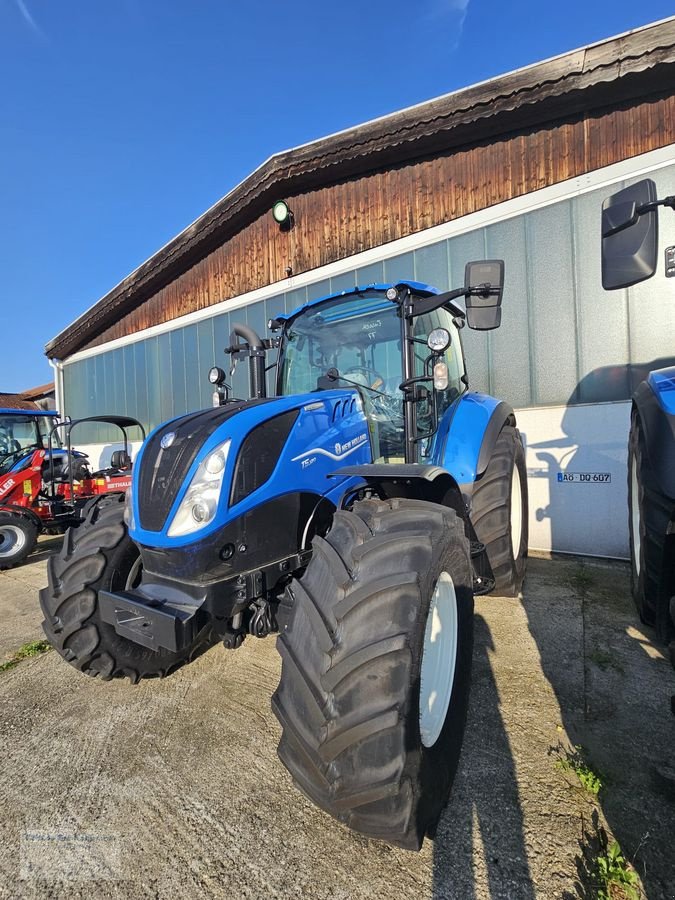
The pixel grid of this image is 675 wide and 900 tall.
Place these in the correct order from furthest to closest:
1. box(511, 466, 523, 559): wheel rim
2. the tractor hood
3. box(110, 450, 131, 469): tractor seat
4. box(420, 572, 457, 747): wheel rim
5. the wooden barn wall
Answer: box(110, 450, 131, 469): tractor seat
the wooden barn wall
box(511, 466, 523, 559): wheel rim
the tractor hood
box(420, 572, 457, 747): wheel rim

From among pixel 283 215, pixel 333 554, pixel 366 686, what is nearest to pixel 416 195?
pixel 283 215

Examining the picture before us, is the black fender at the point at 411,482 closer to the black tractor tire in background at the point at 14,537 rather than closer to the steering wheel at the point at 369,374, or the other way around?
the steering wheel at the point at 369,374

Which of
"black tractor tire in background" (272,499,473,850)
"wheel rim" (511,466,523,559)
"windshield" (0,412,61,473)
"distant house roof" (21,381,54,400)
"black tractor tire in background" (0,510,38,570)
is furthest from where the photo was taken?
"distant house roof" (21,381,54,400)

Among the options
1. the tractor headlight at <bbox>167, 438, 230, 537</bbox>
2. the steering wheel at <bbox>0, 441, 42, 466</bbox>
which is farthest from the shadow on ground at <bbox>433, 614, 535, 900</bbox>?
the steering wheel at <bbox>0, 441, 42, 466</bbox>

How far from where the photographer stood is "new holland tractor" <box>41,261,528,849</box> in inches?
49.6

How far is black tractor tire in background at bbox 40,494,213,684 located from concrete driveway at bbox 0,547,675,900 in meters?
0.24

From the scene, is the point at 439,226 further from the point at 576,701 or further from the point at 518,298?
the point at 576,701

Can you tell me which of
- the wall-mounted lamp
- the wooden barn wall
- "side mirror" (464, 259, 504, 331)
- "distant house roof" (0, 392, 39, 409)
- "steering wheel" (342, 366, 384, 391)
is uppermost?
the wall-mounted lamp

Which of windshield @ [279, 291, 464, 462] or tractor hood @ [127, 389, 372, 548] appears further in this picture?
windshield @ [279, 291, 464, 462]

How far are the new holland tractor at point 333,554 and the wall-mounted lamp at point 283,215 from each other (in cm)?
500

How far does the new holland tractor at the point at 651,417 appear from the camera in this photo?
5.75 feet

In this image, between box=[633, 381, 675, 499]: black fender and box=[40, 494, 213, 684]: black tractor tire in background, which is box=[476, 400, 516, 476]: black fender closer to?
box=[633, 381, 675, 499]: black fender

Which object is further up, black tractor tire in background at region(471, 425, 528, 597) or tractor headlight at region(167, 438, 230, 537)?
tractor headlight at region(167, 438, 230, 537)

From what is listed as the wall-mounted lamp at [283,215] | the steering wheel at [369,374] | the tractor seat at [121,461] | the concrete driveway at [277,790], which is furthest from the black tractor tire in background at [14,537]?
the wall-mounted lamp at [283,215]
